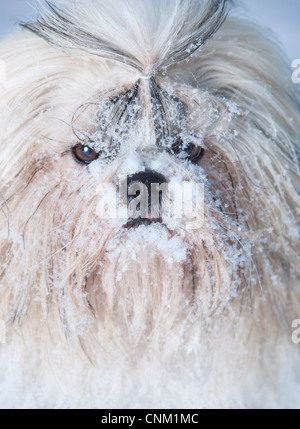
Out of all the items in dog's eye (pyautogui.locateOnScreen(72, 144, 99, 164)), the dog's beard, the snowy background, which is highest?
the snowy background

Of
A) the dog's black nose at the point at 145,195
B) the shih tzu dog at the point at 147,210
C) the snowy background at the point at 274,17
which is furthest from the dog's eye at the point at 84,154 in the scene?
the snowy background at the point at 274,17

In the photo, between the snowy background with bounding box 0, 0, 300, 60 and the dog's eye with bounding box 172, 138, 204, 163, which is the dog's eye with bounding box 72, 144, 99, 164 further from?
the snowy background with bounding box 0, 0, 300, 60

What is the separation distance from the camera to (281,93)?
1598 millimetres

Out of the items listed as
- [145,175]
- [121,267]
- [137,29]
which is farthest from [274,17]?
[121,267]

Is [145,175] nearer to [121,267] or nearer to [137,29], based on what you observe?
[121,267]

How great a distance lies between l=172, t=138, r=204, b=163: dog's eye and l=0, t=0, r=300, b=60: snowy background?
530 millimetres

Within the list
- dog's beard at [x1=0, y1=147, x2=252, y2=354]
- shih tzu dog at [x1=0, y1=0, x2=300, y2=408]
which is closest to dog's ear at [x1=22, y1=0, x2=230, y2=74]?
shih tzu dog at [x1=0, y1=0, x2=300, y2=408]

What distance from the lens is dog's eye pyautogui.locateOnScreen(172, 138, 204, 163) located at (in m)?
1.46

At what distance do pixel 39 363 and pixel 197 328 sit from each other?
2.06 ft

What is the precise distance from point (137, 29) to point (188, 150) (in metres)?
0.40

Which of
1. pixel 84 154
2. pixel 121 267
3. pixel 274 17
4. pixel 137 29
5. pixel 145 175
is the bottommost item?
pixel 121 267

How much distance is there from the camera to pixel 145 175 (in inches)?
54.0

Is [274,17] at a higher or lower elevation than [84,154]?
higher

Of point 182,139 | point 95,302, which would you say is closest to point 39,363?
point 95,302
